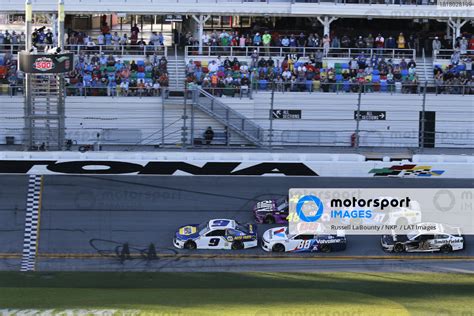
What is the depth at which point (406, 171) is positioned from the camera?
101 ft

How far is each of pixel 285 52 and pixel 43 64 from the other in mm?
9909

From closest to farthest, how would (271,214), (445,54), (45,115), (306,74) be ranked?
(271,214) → (45,115) → (306,74) → (445,54)

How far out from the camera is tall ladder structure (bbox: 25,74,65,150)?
3059cm

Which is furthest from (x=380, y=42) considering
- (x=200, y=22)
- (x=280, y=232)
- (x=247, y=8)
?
(x=280, y=232)

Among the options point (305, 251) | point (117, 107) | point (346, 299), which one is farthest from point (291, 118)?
point (346, 299)

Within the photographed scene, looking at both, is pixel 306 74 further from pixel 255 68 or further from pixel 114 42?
pixel 114 42

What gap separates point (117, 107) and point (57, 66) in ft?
12.7

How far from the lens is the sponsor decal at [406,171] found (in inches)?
1206

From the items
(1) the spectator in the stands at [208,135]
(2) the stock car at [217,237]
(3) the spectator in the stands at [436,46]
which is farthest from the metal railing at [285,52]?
(2) the stock car at [217,237]

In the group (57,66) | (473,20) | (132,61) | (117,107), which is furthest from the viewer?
(473,20)

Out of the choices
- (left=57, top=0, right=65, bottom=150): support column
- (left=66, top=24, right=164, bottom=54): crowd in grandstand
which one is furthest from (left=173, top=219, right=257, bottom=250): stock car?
(left=66, top=24, right=164, bottom=54): crowd in grandstand

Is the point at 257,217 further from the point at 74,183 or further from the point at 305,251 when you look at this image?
the point at 74,183

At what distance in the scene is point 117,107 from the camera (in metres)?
33.8

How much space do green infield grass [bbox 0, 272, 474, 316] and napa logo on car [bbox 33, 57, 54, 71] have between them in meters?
5.92
